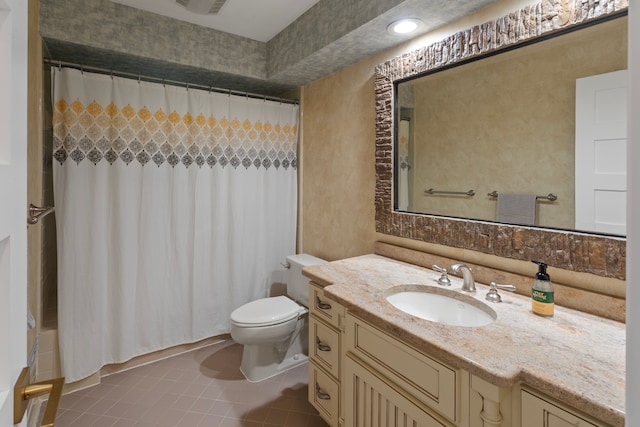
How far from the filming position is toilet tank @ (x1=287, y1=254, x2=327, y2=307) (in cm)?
235

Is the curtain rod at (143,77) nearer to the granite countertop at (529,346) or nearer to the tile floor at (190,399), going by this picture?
the granite countertop at (529,346)

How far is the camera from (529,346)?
36.7 inches

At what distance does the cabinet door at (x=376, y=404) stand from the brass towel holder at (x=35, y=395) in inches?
37.8

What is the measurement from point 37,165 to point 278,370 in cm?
191

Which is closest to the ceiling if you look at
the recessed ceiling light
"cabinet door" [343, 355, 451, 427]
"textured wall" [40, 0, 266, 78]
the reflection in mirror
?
"textured wall" [40, 0, 266, 78]

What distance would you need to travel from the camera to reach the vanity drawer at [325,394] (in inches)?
58.4

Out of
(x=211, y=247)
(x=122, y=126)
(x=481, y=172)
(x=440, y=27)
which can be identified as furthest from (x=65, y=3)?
(x=481, y=172)

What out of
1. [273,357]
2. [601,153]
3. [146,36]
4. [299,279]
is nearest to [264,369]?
[273,357]

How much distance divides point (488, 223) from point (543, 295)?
0.42m

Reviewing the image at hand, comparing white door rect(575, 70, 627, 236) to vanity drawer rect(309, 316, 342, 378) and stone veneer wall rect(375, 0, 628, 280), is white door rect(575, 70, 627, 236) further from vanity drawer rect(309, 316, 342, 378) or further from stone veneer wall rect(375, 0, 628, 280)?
vanity drawer rect(309, 316, 342, 378)

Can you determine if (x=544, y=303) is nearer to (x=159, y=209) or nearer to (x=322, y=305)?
(x=322, y=305)

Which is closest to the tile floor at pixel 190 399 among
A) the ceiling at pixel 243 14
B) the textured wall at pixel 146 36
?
the textured wall at pixel 146 36

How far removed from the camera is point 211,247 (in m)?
2.55

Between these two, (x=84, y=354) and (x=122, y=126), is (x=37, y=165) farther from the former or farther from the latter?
(x=84, y=354)
